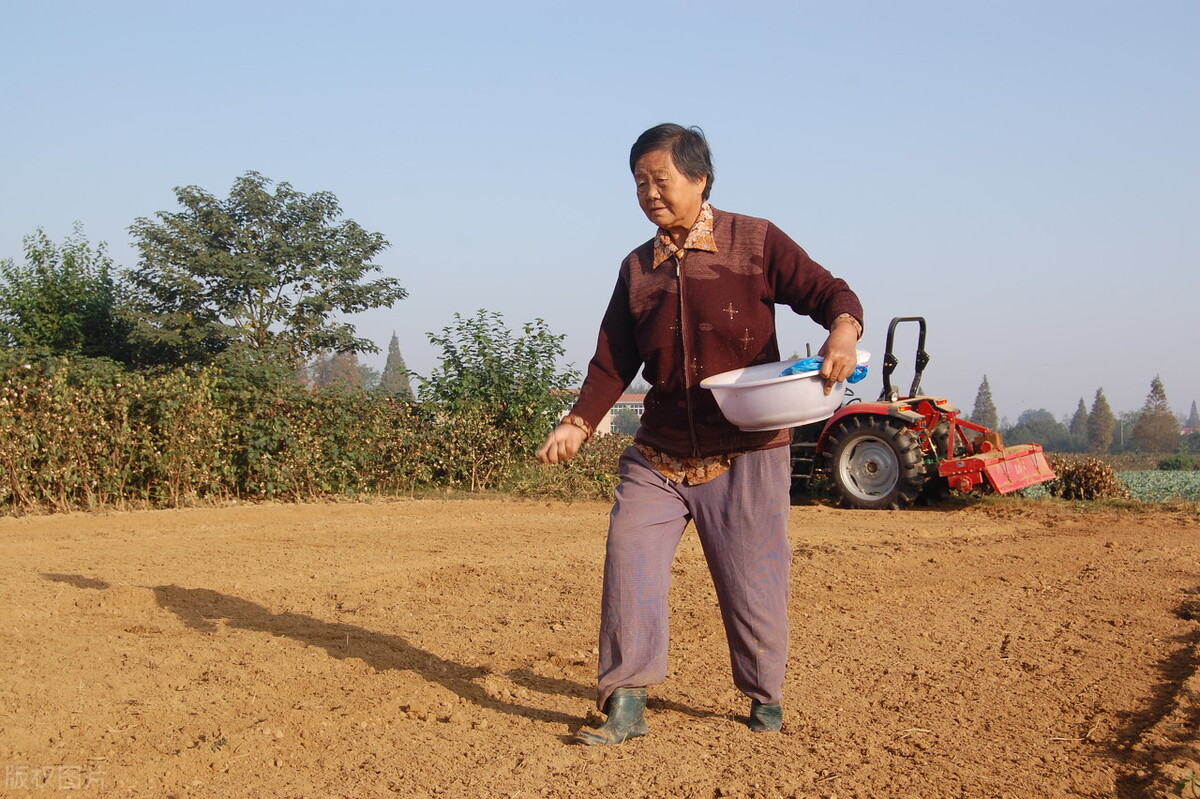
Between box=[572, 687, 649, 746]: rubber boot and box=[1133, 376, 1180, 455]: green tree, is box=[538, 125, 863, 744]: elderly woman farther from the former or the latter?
box=[1133, 376, 1180, 455]: green tree

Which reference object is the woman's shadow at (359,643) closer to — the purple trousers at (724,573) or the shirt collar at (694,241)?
the purple trousers at (724,573)

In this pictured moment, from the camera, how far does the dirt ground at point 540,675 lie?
9.67ft

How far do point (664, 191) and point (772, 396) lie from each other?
72cm

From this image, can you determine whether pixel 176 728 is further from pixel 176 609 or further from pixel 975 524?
pixel 975 524

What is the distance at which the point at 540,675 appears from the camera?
405cm

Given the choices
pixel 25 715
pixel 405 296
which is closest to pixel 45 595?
pixel 25 715

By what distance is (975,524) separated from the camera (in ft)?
29.4

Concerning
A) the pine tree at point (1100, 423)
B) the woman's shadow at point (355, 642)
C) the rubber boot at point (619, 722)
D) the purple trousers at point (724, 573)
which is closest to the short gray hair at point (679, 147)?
the purple trousers at point (724, 573)

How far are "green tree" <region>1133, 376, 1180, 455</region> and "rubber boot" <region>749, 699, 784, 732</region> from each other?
36129 mm

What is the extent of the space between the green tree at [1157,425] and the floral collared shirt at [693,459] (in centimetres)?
3625

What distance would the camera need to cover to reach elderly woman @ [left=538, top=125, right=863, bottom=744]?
127 inches

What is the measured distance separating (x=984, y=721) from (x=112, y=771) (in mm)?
2667

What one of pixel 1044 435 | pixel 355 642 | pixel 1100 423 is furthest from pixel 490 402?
pixel 1044 435

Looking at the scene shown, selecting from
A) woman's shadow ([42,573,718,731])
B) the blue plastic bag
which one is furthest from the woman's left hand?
woman's shadow ([42,573,718,731])
